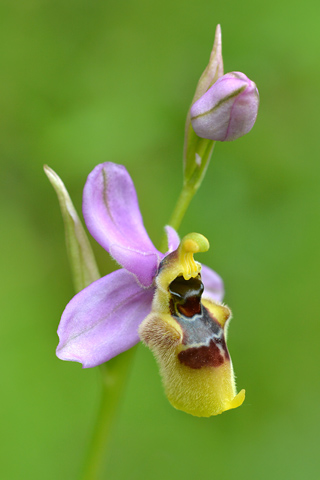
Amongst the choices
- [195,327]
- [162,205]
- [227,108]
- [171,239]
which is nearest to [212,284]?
[171,239]

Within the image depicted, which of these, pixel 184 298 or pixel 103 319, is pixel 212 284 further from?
pixel 103 319

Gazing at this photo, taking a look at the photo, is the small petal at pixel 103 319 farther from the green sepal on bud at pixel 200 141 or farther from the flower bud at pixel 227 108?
the flower bud at pixel 227 108

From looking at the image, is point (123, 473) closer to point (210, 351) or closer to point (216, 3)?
point (210, 351)

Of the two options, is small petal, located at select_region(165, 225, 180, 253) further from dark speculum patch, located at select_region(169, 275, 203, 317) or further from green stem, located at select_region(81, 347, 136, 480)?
green stem, located at select_region(81, 347, 136, 480)

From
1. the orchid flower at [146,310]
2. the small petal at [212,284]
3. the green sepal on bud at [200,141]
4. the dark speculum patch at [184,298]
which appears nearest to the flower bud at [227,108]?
the green sepal on bud at [200,141]

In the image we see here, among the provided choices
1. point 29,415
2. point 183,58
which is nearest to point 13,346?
point 29,415

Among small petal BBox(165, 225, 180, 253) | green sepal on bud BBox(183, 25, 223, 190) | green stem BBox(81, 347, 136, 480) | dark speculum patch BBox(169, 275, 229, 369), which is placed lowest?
green stem BBox(81, 347, 136, 480)

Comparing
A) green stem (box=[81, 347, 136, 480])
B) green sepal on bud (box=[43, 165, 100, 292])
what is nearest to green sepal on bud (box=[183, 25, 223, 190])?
green sepal on bud (box=[43, 165, 100, 292])
